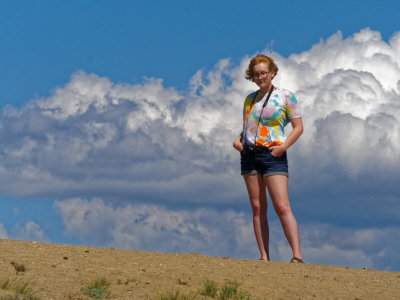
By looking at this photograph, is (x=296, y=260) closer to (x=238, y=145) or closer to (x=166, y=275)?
(x=238, y=145)

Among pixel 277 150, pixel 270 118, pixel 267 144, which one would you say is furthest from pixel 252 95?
pixel 277 150

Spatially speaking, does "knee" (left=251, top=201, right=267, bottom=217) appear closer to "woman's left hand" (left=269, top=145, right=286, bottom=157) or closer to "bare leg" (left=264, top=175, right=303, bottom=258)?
"bare leg" (left=264, top=175, right=303, bottom=258)

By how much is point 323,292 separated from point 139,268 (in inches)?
115

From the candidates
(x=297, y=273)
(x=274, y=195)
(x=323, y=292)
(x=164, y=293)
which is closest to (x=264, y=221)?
(x=274, y=195)

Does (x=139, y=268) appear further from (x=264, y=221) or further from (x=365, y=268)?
(x=365, y=268)

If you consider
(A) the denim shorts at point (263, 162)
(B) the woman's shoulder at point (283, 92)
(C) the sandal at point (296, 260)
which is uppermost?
(B) the woman's shoulder at point (283, 92)

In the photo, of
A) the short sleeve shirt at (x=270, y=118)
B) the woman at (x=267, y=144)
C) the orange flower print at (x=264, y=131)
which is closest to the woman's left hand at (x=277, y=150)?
the woman at (x=267, y=144)

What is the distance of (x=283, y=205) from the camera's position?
1214cm

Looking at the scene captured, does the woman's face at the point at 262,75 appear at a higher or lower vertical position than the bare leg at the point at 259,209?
higher

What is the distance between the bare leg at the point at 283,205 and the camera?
1205 cm

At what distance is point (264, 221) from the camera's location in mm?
12609

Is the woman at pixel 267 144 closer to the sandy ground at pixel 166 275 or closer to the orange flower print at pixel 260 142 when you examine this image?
the orange flower print at pixel 260 142

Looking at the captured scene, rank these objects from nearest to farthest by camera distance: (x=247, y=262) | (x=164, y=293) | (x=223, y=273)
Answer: (x=164, y=293), (x=223, y=273), (x=247, y=262)

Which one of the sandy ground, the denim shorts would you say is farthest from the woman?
the sandy ground
